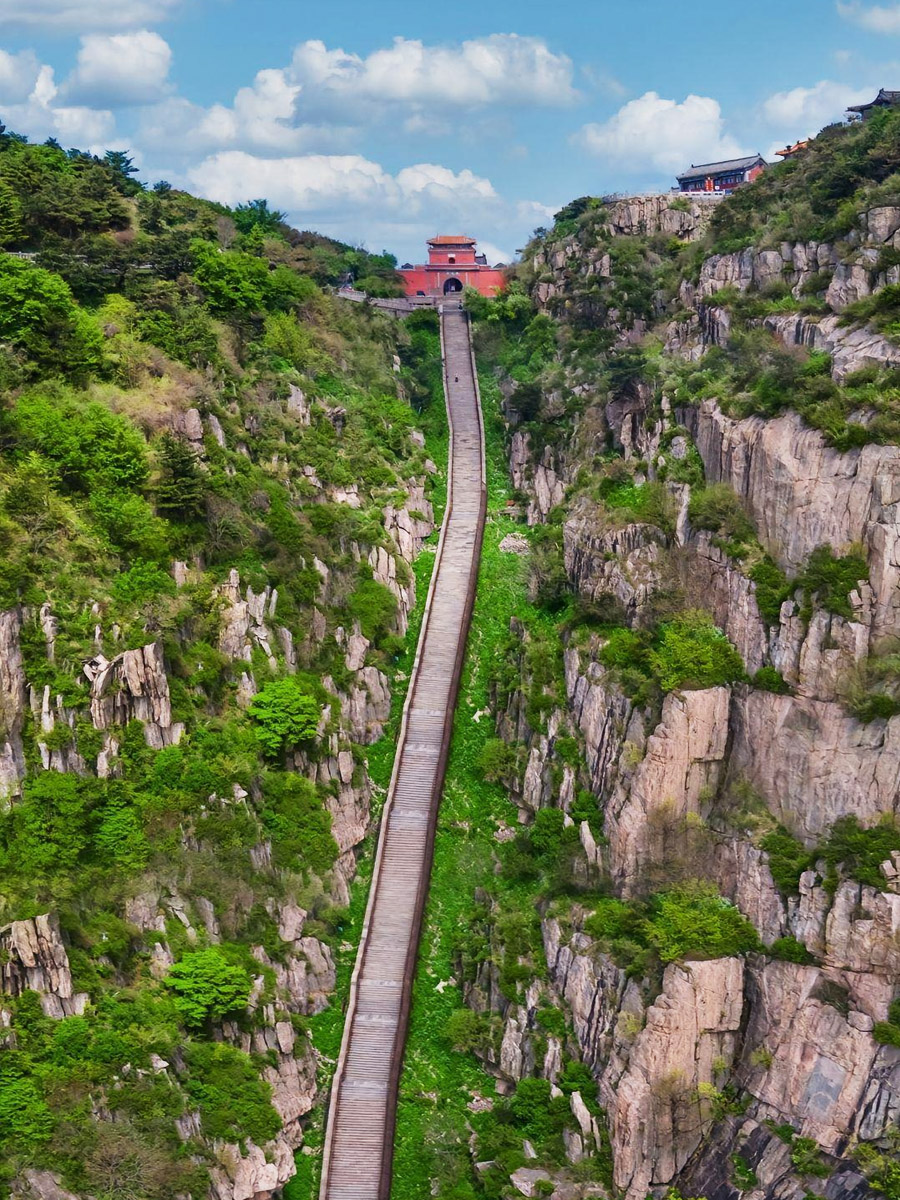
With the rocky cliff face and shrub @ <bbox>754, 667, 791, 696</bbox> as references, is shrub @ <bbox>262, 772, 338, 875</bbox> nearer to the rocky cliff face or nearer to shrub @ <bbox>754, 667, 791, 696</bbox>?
the rocky cliff face

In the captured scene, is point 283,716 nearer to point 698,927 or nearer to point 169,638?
point 169,638

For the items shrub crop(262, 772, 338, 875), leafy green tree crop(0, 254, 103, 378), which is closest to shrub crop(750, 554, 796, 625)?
shrub crop(262, 772, 338, 875)

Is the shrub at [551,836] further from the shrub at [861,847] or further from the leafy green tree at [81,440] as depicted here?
the leafy green tree at [81,440]

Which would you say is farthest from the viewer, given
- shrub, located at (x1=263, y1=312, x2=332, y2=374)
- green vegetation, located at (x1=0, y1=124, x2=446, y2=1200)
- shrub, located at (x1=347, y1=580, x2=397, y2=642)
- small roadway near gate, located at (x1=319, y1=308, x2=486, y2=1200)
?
shrub, located at (x1=263, y1=312, x2=332, y2=374)

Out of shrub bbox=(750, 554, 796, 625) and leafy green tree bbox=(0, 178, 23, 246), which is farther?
leafy green tree bbox=(0, 178, 23, 246)

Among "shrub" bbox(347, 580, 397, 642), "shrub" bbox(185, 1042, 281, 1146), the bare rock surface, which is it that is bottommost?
"shrub" bbox(185, 1042, 281, 1146)

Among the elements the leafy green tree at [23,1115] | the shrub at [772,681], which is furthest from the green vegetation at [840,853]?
the leafy green tree at [23,1115]
